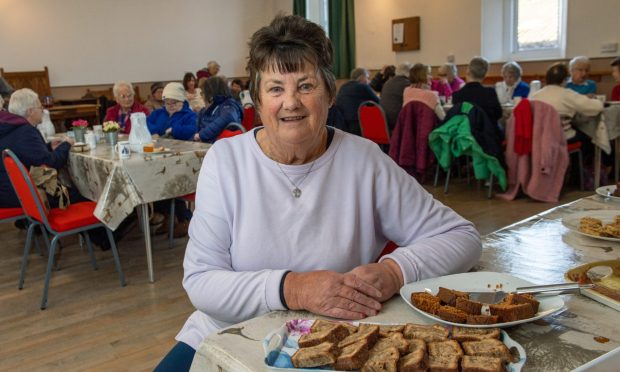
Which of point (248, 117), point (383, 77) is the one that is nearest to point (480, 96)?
point (248, 117)

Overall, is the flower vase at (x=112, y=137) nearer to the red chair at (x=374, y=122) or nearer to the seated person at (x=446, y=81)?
the red chair at (x=374, y=122)

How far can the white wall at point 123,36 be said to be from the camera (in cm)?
897

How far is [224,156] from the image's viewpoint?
1.20 meters

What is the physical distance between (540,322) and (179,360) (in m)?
0.75

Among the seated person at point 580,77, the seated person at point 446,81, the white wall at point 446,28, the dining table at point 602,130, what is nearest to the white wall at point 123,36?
the white wall at point 446,28

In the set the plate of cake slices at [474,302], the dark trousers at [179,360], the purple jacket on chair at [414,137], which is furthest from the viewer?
the purple jacket on chair at [414,137]

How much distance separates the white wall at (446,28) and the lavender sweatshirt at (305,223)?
6279mm

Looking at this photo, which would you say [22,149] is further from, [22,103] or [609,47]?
[609,47]

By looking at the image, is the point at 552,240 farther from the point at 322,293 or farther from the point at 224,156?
the point at 224,156

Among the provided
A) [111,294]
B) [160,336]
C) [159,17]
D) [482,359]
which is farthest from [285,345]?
[159,17]

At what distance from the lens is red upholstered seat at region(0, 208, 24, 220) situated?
11.0 ft

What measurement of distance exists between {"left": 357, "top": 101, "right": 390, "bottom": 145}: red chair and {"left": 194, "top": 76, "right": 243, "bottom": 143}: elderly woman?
135 centimetres

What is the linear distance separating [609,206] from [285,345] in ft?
3.52

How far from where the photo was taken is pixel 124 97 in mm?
4922
